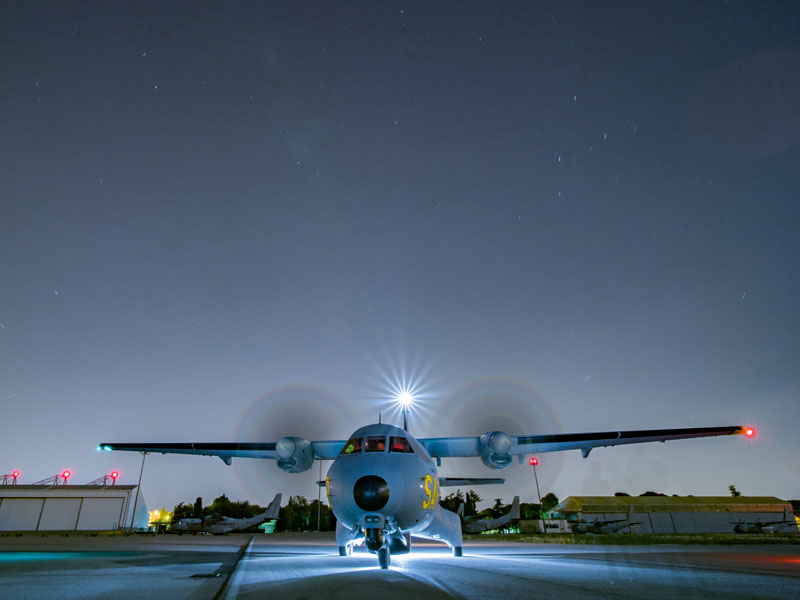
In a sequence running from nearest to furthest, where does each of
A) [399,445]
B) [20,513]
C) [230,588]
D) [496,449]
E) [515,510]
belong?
1. [230,588]
2. [399,445]
3. [496,449]
4. [20,513]
5. [515,510]

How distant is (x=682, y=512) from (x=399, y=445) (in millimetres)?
63339

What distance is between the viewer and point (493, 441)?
15562 millimetres

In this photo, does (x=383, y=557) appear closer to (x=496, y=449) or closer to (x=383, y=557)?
(x=383, y=557)

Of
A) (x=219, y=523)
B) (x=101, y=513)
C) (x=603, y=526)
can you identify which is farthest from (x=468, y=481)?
(x=101, y=513)

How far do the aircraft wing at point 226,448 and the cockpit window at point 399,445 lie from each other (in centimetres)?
710

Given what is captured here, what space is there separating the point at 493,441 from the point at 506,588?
400 inches

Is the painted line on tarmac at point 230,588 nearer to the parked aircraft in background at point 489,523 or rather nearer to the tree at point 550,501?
the parked aircraft in background at point 489,523

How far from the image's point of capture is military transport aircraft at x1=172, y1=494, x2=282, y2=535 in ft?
165

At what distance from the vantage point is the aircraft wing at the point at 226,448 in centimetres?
1727

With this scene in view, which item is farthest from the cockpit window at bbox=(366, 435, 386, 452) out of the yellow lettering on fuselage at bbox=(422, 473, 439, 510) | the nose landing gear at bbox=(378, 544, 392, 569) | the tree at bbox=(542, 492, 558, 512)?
the tree at bbox=(542, 492, 558, 512)

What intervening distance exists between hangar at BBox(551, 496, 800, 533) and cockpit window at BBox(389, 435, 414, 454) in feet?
150

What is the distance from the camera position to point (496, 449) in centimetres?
1550

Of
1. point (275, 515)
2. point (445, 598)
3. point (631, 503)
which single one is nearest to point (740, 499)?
point (631, 503)

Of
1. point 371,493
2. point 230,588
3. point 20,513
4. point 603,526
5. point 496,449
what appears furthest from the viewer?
point 20,513
